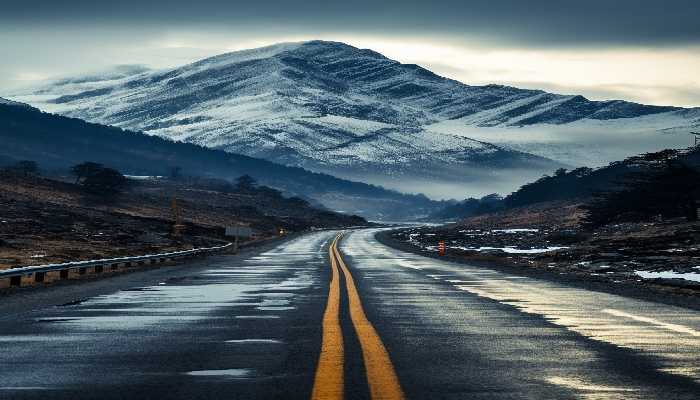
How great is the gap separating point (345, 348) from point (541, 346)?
2.26m

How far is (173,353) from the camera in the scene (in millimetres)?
11305

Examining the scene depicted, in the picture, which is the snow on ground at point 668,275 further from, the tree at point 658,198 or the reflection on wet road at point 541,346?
the tree at point 658,198

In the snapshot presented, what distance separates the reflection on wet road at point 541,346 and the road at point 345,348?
23mm

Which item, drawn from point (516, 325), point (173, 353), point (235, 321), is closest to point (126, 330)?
point (235, 321)

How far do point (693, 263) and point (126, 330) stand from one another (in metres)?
33.6

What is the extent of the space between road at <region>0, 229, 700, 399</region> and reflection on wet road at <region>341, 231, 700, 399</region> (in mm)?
23

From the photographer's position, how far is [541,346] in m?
12.2

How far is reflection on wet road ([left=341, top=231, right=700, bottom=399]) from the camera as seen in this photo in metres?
8.82

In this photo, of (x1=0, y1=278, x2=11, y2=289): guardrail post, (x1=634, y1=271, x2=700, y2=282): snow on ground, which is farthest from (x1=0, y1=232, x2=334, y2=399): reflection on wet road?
(x1=634, y1=271, x2=700, y2=282): snow on ground

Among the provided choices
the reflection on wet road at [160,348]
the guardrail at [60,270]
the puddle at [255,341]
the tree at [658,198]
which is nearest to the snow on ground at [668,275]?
the reflection on wet road at [160,348]

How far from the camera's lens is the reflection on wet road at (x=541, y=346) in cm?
882

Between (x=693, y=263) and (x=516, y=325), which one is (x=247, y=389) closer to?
(x=516, y=325)

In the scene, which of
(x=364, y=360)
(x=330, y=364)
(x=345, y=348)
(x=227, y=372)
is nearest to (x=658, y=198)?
(x=345, y=348)

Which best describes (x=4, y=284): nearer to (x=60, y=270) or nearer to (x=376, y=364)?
(x=60, y=270)
